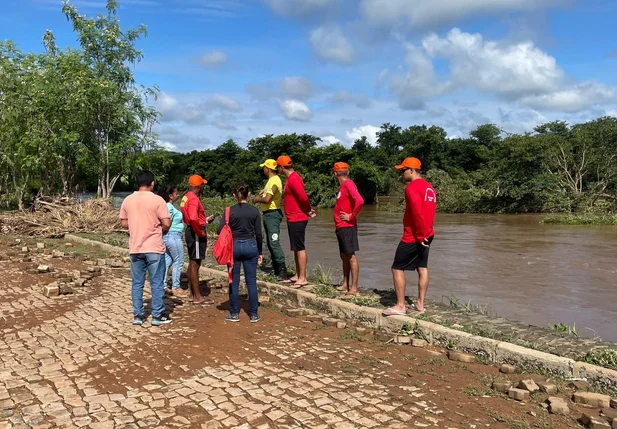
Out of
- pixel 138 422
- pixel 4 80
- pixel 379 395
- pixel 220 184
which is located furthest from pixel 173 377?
pixel 220 184

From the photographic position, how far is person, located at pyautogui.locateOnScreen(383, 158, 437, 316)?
5461mm

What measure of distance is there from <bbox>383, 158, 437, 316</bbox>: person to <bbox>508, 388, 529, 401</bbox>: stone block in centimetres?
185

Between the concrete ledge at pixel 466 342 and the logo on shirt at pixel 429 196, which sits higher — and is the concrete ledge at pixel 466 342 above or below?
below

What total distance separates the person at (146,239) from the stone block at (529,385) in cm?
387

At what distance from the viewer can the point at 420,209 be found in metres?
5.45

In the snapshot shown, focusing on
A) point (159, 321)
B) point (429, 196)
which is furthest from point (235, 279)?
point (429, 196)

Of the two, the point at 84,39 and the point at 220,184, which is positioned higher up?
the point at 84,39

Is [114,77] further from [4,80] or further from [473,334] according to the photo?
[473,334]

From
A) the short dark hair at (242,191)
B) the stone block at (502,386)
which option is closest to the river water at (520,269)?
the stone block at (502,386)

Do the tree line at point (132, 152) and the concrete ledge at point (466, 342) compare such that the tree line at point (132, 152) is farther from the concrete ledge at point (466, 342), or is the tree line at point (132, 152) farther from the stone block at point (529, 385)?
the stone block at point (529, 385)

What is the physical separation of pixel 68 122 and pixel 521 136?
25449 millimetres

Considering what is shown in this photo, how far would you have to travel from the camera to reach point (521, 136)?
30266 millimetres

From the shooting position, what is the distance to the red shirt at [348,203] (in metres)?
6.29

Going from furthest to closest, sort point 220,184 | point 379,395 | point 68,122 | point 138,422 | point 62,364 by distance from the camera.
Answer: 1. point 220,184
2. point 68,122
3. point 62,364
4. point 379,395
5. point 138,422
